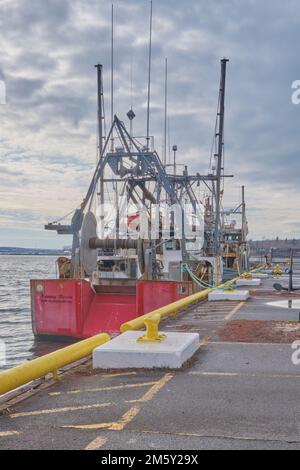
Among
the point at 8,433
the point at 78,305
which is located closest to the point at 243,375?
the point at 8,433

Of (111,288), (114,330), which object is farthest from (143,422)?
(111,288)

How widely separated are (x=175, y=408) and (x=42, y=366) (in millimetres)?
2031

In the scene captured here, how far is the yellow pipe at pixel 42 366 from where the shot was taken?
6.32 m

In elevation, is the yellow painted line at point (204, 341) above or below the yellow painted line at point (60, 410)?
below

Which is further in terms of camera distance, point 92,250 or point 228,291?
point 92,250

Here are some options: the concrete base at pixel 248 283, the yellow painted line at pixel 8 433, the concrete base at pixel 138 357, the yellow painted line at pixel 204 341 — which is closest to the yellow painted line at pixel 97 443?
the yellow painted line at pixel 8 433

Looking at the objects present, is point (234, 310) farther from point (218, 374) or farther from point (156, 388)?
point (156, 388)

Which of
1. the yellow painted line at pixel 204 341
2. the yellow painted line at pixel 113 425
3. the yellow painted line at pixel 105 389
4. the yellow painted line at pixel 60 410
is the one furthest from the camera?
the yellow painted line at pixel 204 341

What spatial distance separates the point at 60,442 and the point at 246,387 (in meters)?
2.84

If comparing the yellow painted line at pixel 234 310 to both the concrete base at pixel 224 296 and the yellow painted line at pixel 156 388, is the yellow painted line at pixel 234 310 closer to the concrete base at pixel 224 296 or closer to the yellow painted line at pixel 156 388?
the concrete base at pixel 224 296

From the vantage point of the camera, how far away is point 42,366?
23.1ft

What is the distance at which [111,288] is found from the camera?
23609 mm

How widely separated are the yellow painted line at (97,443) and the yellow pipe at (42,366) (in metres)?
1.71
